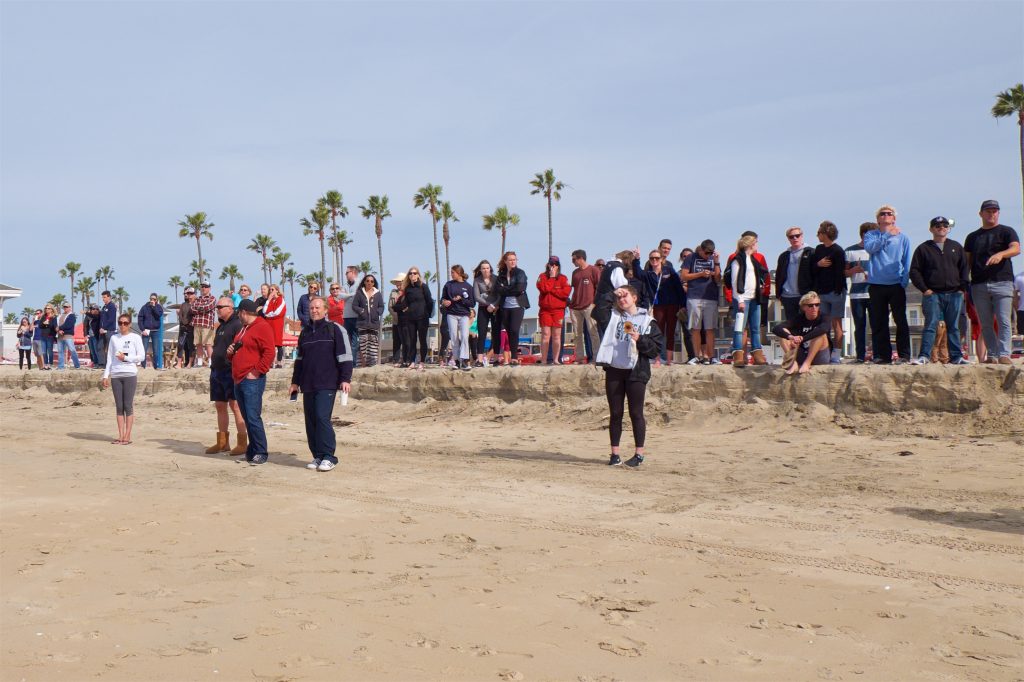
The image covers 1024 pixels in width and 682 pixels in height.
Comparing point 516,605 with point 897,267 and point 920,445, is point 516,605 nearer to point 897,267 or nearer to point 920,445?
point 920,445

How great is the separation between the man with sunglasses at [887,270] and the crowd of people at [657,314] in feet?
0.05

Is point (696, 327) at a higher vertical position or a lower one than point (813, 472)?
higher

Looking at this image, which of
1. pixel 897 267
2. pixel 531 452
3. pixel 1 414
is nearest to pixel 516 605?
pixel 531 452

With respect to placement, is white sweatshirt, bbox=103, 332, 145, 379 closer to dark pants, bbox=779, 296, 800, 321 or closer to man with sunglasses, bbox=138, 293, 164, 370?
man with sunglasses, bbox=138, 293, 164, 370

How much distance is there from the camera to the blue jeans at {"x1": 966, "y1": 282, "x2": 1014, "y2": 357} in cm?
934

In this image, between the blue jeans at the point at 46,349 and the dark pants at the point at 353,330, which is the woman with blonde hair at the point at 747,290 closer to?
the dark pants at the point at 353,330

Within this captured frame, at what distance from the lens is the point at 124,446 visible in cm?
1178

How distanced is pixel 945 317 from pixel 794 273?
1.78 m

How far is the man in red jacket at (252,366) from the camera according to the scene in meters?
9.73

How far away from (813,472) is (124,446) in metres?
8.90

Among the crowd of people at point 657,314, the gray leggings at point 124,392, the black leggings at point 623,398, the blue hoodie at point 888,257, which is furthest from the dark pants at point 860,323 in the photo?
the gray leggings at point 124,392

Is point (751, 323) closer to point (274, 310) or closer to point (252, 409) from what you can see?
point (252, 409)

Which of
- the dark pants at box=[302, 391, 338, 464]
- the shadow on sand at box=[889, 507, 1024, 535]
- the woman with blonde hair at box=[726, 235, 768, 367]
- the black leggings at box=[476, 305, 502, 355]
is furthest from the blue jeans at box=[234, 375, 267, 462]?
the shadow on sand at box=[889, 507, 1024, 535]

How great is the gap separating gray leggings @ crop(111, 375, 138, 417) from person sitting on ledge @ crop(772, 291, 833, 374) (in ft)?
27.4
